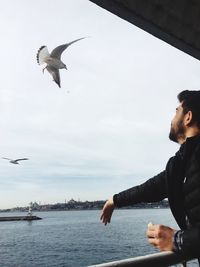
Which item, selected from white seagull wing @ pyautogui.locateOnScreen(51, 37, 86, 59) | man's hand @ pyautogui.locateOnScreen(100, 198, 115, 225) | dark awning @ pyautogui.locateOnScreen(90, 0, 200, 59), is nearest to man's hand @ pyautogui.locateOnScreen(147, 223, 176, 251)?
man's hand @ pyautogui.locateOnScreen(100, 198, 115, 225)

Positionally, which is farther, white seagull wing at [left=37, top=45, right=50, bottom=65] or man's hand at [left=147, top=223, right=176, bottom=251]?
white seagull wing at [left=37, top=45, right=50, bottom=65]

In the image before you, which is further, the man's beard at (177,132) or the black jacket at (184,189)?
the man's beard at (177,132)

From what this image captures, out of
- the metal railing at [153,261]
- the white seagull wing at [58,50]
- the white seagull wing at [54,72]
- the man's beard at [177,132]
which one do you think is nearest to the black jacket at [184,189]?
Answer: the man's beard at [177,132]

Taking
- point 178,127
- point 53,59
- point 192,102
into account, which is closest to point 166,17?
point 192,102

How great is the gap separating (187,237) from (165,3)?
2.38 m

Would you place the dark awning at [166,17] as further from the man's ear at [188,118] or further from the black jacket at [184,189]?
the black jacket at [184,189]

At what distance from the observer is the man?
178cm

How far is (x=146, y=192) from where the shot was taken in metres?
2.27

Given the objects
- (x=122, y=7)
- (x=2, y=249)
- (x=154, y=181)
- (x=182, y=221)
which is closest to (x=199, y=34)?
(x=122, y=7)

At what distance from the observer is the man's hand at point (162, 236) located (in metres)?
1.80

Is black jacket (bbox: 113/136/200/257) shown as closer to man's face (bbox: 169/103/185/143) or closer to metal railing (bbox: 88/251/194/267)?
man's face (bbox: 169/103/185/143)

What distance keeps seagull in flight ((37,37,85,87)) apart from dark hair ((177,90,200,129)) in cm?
293

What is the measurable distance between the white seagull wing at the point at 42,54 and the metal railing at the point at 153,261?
348cm

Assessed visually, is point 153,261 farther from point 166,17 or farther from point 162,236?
point 166,17
